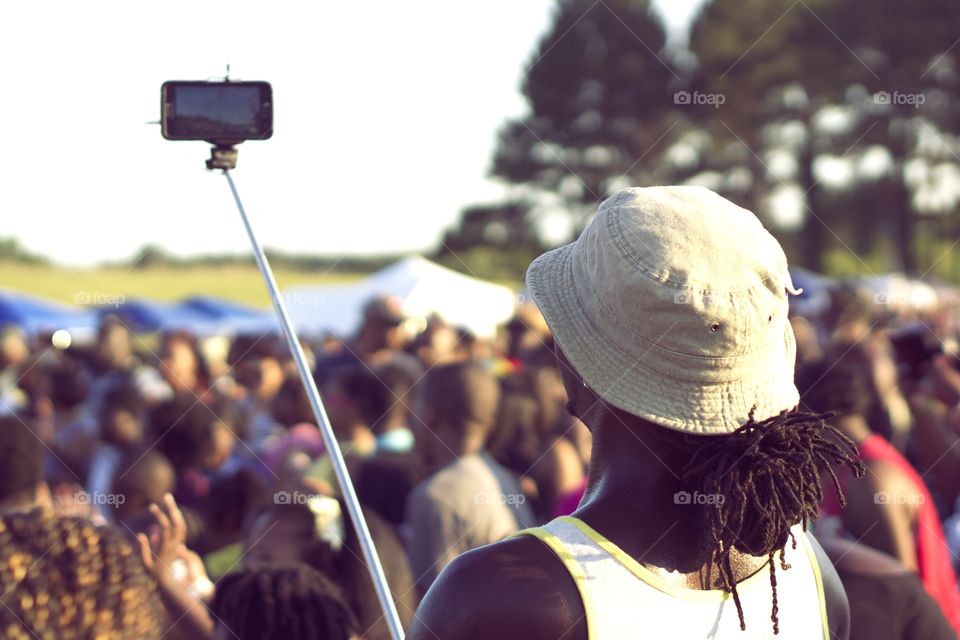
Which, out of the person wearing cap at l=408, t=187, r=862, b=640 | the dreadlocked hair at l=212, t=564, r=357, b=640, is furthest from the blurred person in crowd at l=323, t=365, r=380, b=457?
the person wearing cap at l=408, t=187, r=862, b=640

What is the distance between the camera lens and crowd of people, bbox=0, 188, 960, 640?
176 cm

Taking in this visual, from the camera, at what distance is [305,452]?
17.7 ft

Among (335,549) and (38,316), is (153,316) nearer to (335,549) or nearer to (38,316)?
(38,316)

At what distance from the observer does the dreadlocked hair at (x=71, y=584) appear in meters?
1.60

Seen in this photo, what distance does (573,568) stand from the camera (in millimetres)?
1393

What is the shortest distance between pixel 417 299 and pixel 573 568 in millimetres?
11948

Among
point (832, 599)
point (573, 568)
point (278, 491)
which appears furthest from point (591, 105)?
point (573, 568)

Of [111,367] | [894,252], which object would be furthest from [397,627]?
[894,252]

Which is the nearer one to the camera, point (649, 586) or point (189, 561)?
point (649, 586)

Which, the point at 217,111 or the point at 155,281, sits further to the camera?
the point at 155,281

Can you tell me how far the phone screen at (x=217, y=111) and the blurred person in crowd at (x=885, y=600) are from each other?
165cm

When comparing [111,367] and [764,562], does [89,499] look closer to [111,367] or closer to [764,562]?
[764,562]

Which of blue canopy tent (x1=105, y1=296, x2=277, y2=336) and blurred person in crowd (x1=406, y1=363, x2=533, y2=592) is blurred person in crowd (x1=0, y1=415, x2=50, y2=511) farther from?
blue canopy tent (x1=105, y1=296, x2=277, y2=336)

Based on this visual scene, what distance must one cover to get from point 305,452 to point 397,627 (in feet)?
12.4
